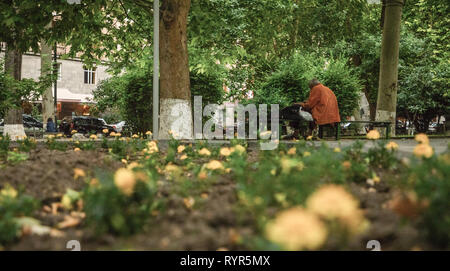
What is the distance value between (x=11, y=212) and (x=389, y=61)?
14.4 metres

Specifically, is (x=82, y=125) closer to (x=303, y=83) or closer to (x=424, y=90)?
(x=303, y=83)

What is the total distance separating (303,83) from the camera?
1641 cm

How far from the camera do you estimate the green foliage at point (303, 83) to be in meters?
16.3

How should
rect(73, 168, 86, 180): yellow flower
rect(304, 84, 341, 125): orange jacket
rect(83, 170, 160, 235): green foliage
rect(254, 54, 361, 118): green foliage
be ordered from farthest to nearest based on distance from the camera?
rect(254, 54, 361, 118): green foliage
rect(304, 84, 341, 125): orange jacket
rect(73, 168, 86, 180): yellow flower
rect(83, 170, 160, 235): green foliage

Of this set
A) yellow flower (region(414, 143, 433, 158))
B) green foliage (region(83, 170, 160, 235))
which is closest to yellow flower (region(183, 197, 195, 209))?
green foliage (region(83, 170, 160, 235))

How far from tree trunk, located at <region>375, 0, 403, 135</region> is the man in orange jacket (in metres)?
4.43

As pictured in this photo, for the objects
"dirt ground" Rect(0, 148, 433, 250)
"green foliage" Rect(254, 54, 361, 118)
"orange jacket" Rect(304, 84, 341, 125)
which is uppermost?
"green foliage" Rect(254, 54, 361, 118)

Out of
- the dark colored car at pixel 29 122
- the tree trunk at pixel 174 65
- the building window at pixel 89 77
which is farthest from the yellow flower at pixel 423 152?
the building window at pixel 89 77

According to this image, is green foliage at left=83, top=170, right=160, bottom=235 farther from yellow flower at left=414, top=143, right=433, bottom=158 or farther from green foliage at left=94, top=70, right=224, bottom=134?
green foliage at left=94, top=70, right=224, bottom=134

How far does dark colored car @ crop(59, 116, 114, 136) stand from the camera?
103 ft

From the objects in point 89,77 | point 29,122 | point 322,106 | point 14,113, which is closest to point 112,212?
point 322,106

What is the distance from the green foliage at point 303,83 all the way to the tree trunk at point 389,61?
192 centimetres
